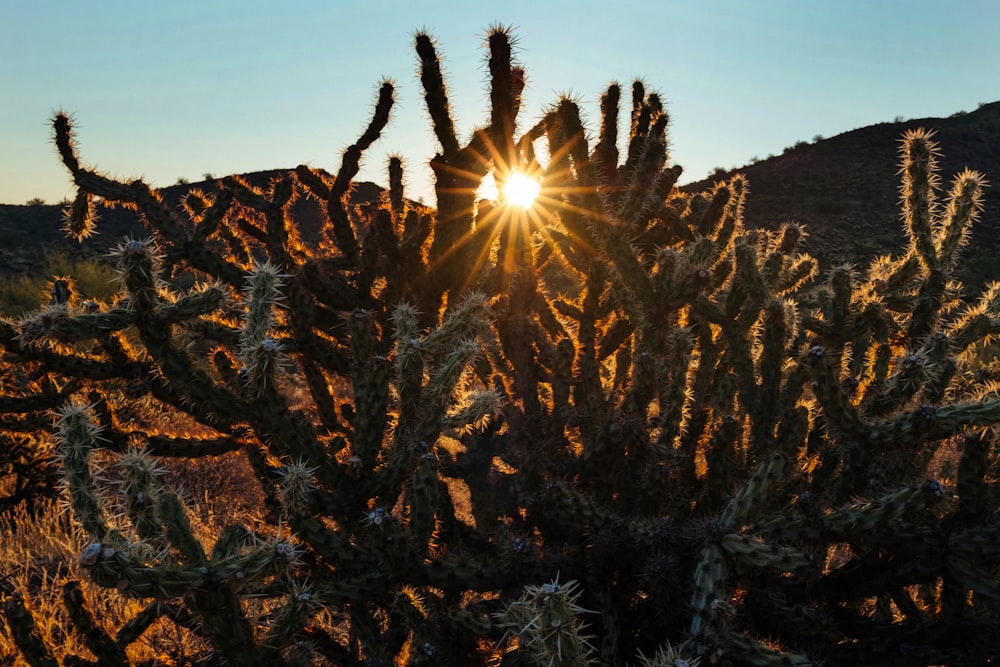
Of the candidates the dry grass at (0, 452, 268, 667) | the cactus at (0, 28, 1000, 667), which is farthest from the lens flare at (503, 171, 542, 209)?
the dry grass at (0, 452, 268, 667)

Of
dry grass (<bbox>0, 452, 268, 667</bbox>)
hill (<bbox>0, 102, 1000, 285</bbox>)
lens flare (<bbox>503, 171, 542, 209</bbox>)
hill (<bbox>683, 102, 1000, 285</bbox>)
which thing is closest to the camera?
dry grass (<bbox>0, 452, 268, 667</bbox>)

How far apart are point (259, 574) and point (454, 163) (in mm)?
2805

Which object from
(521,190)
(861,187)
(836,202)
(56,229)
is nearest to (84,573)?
(521,190)

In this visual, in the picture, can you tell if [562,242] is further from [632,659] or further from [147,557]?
[147,557]

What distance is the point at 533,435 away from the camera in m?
4.00

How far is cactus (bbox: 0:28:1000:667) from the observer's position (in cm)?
287

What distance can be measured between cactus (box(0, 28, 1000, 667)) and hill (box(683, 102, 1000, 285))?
86.4 ft

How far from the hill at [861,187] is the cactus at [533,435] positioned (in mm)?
26335

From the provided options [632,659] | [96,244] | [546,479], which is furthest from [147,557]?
[96,244]

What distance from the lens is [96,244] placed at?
36.7m

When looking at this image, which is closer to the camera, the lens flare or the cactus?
the cactus

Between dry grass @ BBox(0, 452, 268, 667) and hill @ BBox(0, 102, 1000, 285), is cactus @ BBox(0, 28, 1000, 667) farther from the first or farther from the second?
hill @ BBox(0, 102, 1000, 285)

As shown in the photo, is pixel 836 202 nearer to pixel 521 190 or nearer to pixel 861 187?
pixel 861 187

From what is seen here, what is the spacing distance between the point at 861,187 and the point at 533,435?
A: 43.0m
